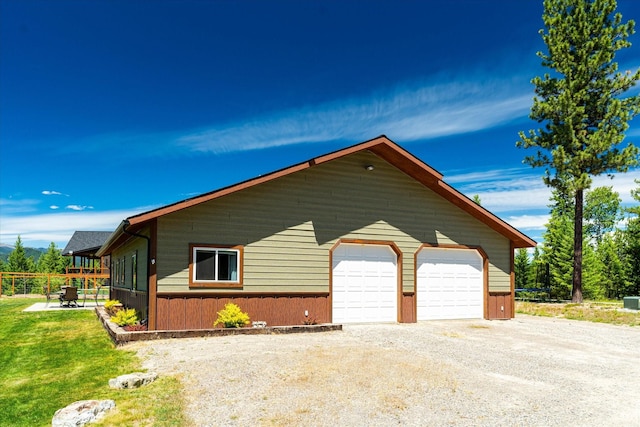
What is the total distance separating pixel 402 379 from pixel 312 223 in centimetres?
689

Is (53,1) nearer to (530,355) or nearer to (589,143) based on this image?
(530,355)

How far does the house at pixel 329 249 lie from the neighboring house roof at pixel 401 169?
0.03 meters

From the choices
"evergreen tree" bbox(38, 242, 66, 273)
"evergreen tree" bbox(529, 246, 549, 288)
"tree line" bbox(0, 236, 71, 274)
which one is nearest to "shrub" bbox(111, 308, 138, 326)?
"evergreen tree" bbox(529, 246, 549, 288)

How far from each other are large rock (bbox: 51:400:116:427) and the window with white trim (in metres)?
6.52

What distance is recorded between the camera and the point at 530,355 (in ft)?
31.3

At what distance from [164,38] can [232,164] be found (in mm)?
21024

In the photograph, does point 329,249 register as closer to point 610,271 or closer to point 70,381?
point 70,381

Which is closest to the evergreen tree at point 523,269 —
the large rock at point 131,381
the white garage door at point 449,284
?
the white garage door at point 449,284

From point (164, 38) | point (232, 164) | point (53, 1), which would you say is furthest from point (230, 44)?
point (232, 164)

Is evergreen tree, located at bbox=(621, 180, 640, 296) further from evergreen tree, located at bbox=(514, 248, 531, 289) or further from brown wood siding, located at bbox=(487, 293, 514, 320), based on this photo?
brown wood siding, located at bbox=(487, 293, 514, 320)

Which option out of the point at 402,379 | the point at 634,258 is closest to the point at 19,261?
the point at 402,379

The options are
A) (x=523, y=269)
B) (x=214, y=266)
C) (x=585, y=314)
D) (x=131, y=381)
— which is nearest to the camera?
(x=131, y=381)

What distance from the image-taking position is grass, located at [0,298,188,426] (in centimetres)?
536

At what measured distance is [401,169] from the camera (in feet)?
49.2
